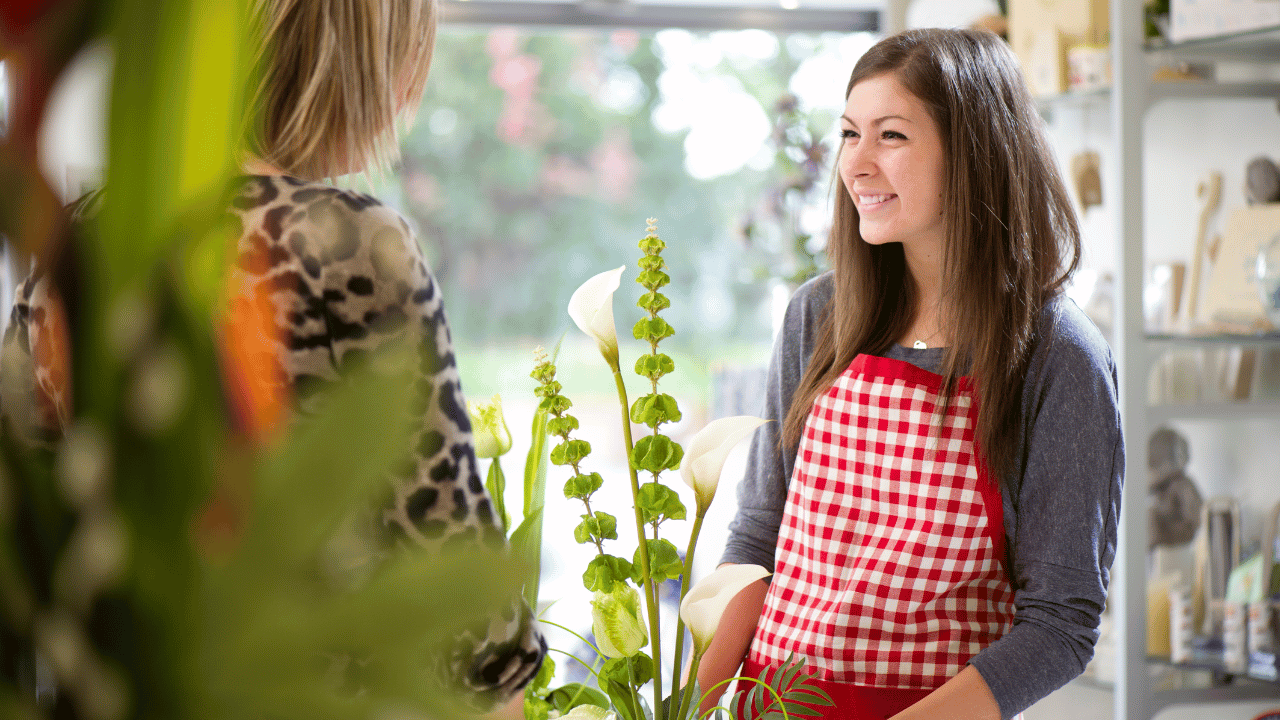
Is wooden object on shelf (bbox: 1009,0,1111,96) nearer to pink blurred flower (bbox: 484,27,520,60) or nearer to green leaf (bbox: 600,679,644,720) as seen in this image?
pink blurred flower (bbox: 484,27,520,60)

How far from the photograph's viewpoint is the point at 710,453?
29.1 inches

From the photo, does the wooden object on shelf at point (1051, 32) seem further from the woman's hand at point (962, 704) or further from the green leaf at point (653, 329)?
the green leaf at point (653, 329)

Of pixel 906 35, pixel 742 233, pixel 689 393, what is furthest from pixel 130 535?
pixel 689 393

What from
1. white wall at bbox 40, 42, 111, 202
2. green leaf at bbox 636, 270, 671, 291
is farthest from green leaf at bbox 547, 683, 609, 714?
white wall at bbox 40, 42, 111, 202

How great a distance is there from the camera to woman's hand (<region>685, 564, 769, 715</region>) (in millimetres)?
1150

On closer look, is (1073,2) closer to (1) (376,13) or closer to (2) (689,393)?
(2) (689,393)

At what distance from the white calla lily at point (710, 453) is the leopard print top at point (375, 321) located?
0.20m

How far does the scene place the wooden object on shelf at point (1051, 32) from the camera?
2.01 metres

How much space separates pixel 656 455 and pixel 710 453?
0.15ft

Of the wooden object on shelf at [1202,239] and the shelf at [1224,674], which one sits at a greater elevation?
the wooden object on shelf at [1202,239]

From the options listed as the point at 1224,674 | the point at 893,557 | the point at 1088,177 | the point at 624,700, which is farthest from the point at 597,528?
the point at 1088,177

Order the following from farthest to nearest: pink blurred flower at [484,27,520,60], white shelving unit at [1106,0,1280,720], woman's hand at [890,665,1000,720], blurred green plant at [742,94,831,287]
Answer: pink blurred flower at [484,27,520,60], blurred green plant at [742,94,831,287], white shelving unit at [1106,0,1280,720], woman's hand at [890,665,1000,720]

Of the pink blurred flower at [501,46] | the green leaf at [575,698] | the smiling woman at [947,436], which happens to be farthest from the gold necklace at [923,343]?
the pink blurred flower at [501,46]

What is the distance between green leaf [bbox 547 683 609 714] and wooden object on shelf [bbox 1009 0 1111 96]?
175 centimetres
